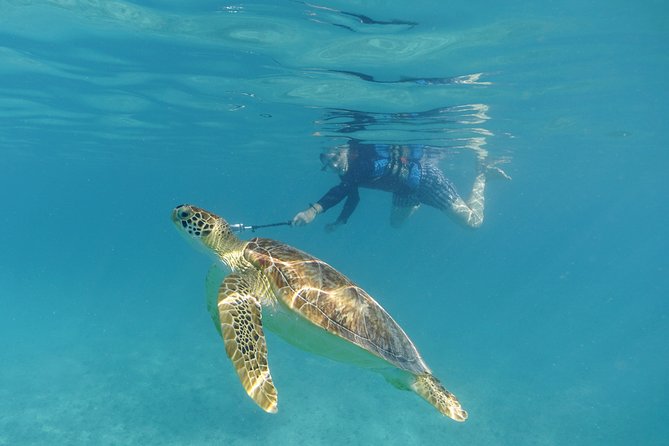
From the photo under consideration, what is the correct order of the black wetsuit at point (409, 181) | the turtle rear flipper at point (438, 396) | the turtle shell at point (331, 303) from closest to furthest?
the turtle shell at point (331, 303), the turtle rear flipper at point (438, 396), the black wetsuit at point (409, 181)

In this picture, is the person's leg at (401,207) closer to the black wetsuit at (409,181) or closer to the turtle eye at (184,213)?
the black wetsuit at (409,181)

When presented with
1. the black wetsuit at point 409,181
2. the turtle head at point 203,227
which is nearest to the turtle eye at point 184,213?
the turtle head at point 203,227

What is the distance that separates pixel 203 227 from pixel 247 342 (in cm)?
178

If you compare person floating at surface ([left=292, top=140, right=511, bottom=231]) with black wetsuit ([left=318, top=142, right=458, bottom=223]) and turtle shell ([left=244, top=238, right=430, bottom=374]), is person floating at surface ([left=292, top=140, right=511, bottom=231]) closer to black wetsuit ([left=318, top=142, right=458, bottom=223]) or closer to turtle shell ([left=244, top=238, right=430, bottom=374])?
black wetsuit ([left=318, top=142, right=458, bottom=223])

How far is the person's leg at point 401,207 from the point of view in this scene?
1424cm

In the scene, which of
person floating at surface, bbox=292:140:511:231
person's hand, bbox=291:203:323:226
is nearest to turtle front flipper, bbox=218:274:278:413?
person's hand, bbox=291:203:323:226

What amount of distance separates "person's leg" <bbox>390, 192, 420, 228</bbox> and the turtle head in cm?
986

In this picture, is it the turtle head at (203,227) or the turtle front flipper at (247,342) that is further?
the turtle head at (203,227)

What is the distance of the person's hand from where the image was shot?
28.0 feet

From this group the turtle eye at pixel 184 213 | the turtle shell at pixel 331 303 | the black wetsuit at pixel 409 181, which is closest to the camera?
the turtle shell at pixel 331 303

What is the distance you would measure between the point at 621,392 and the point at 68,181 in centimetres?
5753

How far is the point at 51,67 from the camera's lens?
11.6 meters

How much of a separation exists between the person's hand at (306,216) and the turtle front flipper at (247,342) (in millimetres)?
4296

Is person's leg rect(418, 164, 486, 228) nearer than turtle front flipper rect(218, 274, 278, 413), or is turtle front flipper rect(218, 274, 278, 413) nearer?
turtle front flipper rect(218, 274, 278, 413)
